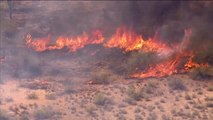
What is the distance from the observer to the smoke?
33.5 meters

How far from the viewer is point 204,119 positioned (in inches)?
844

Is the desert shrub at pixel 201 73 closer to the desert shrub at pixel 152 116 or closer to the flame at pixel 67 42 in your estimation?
the desert shrub at pixel 152 116

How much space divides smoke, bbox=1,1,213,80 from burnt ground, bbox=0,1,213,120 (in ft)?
0.29

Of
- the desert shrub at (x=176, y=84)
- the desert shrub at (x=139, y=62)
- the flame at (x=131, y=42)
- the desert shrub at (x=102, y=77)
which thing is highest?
the flame at (x=131, y=42)

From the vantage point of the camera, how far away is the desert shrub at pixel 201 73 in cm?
2844

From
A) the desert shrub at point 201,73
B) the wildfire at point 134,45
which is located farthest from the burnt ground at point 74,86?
the wildfire at point 134,45

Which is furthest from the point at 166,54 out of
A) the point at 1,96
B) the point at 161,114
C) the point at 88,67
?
the point at 1,96

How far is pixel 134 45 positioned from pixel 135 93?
29.9 feet

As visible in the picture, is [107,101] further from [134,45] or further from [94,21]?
[94,21]

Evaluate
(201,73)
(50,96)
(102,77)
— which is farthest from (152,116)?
(201,73)

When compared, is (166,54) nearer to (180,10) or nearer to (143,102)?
(180,10)

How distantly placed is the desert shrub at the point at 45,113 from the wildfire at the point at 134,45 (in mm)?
8888

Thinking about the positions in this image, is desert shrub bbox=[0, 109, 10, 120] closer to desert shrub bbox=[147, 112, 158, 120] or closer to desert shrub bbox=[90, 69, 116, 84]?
desert shrub bbox=[147, 112, 158, 120]

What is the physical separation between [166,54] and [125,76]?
3700 millimetres
